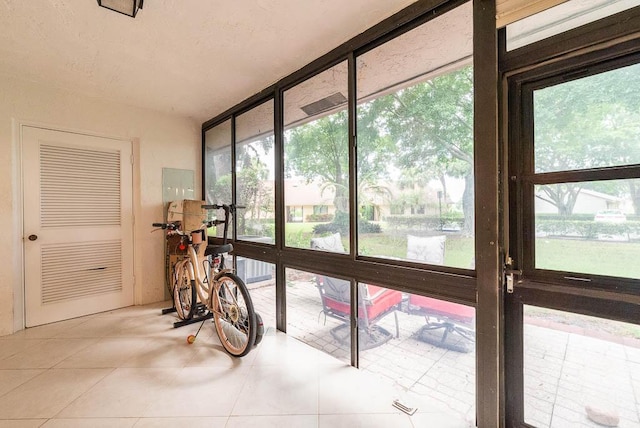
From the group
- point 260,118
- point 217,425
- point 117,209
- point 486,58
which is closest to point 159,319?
point 117,209

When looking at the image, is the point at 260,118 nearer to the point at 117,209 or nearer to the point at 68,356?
the point at 117,209

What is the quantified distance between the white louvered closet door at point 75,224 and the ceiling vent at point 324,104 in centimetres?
238

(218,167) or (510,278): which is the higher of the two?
(218,167)

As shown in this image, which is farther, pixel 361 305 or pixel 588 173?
pixel 361 305

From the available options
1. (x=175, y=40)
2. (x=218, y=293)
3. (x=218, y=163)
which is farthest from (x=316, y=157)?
(x=218, y=163)

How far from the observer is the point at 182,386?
5.87 feet

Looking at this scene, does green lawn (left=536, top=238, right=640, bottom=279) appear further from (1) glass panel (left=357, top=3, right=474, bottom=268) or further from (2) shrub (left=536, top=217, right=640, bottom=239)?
(1) glass panel (left=357, top=3, right=474, bottom=268)

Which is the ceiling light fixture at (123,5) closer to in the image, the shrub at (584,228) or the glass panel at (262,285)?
the glass panel at (262,285)

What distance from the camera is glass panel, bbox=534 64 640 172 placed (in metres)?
1.13

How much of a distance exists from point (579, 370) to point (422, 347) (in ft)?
2.55

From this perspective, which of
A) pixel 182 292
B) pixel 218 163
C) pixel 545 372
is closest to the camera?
pixel 545 372

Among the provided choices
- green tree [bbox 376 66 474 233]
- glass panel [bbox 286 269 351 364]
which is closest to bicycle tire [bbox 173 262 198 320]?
glass panel [bbox 286 269 351 364]

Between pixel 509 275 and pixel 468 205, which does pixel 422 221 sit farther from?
pixel 509 275

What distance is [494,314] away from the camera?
4.51 feet
